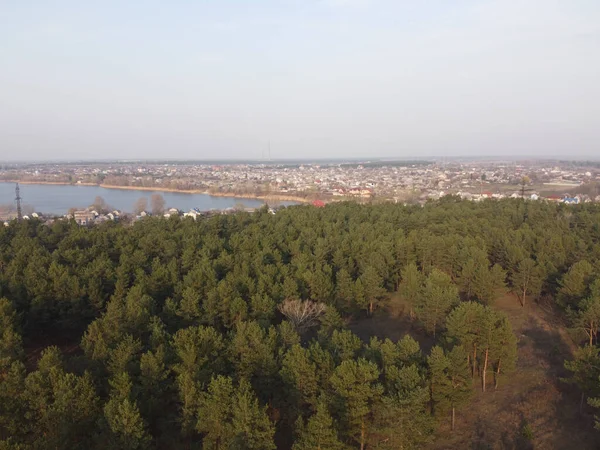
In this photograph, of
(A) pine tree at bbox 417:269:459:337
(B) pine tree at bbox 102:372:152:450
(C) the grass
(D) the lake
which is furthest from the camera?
(D) the lake

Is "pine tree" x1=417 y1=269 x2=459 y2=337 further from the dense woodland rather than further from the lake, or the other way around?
the lake

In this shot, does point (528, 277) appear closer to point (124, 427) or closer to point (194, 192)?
point (124, 427)

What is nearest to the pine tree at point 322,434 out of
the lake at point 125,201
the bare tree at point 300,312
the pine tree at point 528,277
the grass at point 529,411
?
the grass at point 529,411

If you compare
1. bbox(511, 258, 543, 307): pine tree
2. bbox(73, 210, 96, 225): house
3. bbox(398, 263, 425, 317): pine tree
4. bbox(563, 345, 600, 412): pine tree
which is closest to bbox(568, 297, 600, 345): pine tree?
bbox(563, 345, 600, 412): pine tree

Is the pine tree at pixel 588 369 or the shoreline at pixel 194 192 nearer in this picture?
the pine tree at pixel 588 369

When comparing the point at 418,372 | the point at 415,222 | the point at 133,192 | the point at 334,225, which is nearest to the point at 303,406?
the point at 418,372

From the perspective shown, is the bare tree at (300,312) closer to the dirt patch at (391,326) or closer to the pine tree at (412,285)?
the dirt patch at (391,326)
